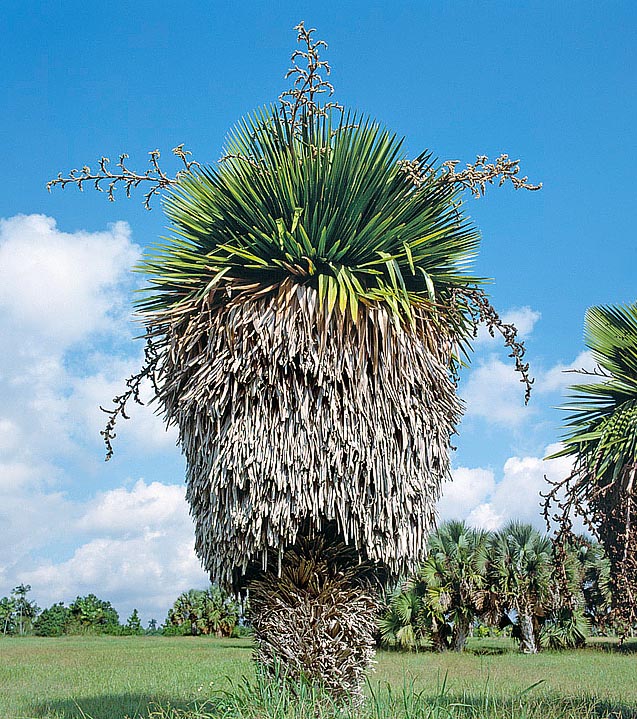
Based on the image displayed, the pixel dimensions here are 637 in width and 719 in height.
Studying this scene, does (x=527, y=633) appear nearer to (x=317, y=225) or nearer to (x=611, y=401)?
(x=611, y=401)

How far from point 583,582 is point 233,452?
79.8 feet

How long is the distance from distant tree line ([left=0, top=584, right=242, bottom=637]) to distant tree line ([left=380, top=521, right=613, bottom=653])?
457 inches

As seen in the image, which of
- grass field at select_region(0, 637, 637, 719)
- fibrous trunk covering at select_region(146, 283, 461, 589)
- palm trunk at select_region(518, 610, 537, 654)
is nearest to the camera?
fibrous trunk covering at select_region(146, 283, 461, 589)

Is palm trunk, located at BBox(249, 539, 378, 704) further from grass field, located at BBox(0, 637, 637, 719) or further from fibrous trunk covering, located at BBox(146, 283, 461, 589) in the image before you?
grass field, located at BBox(0, 637, 637, 719)

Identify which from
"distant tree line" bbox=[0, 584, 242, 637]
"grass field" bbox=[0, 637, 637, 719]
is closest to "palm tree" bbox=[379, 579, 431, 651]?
"grass field" bbox=[0, 637, 637, 719]

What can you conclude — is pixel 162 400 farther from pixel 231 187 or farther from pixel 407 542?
pixel 407 542

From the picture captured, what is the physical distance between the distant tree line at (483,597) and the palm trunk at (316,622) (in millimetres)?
17831

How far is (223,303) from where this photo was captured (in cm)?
748

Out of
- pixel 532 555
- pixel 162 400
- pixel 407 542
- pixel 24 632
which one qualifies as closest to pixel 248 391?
pixel 162 400

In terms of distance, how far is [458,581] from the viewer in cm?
2459

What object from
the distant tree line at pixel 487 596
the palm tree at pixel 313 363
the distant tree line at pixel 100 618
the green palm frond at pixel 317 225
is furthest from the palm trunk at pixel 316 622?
the distant tree line at pixel 100 618

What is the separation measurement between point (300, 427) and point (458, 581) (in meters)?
19.5

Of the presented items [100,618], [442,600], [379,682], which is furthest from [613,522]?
[100,618]

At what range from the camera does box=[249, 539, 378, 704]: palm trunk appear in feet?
23.1
